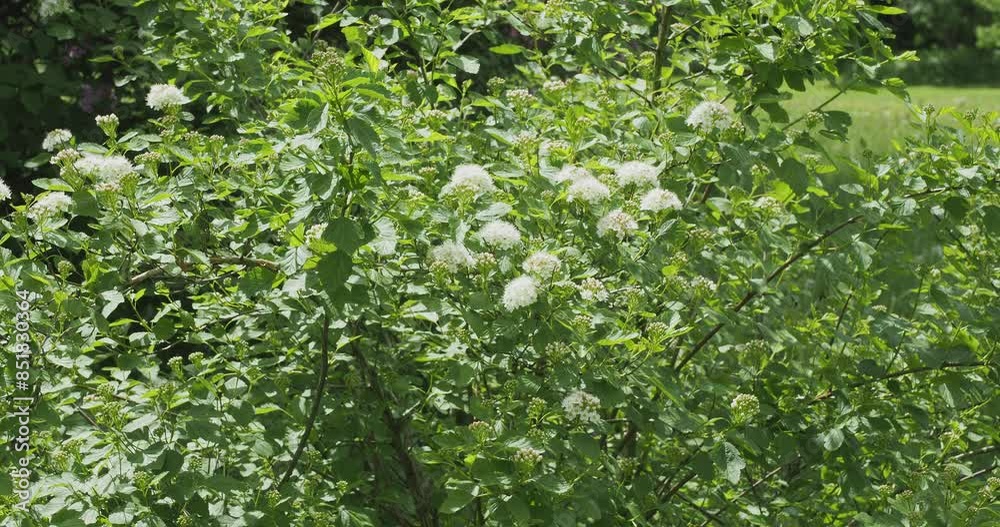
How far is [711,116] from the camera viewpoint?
91.1 inches

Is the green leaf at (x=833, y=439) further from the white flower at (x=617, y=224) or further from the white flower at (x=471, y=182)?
the white flower at (x=471, y=182)

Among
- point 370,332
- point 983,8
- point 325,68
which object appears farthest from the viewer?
point 983,8

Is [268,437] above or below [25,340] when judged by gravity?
below

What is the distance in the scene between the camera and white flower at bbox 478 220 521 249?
6.76ft

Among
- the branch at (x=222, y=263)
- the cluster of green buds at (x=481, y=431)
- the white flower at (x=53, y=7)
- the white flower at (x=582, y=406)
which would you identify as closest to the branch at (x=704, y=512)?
the white flower at (x=582, y=406)

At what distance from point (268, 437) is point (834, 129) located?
143cm

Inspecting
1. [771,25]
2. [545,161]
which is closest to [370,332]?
[545,161]

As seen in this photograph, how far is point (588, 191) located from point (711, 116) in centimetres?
38

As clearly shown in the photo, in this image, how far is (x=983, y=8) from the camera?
18.3 m

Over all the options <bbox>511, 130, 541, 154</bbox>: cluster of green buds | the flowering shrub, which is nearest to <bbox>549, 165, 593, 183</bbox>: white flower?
the flowering shrub

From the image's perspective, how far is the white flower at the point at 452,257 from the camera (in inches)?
79.0

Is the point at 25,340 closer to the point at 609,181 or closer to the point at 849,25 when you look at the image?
the point at 609,181

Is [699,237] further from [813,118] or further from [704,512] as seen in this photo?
[704,512]

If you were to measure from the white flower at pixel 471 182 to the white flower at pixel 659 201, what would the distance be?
310 millimetres
